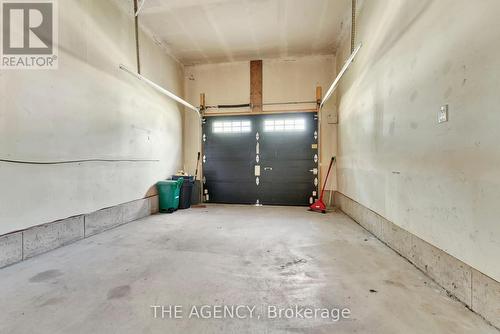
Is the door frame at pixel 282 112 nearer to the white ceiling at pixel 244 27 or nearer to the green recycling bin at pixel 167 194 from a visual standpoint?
the white ceiling at pixel 244 27

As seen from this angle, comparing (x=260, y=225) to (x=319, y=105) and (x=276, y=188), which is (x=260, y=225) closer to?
(x=276, y=188)

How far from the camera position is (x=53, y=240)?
2895 millimetres

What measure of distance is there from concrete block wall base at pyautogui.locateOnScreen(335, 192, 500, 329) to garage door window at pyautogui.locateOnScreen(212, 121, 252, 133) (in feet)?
13.6

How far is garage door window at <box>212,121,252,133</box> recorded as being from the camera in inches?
257

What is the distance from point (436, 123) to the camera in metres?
2.06

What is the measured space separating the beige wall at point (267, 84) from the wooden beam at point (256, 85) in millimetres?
110

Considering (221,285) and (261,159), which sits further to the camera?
(261,159)

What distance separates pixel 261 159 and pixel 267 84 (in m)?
2.02

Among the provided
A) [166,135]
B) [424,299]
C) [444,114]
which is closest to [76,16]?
[166,135]

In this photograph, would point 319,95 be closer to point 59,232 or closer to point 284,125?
point 284,125

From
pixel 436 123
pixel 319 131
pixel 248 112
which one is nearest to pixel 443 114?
pixel 436 123

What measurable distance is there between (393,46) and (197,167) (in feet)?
17.2

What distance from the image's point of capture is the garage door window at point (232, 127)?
654 centimetres

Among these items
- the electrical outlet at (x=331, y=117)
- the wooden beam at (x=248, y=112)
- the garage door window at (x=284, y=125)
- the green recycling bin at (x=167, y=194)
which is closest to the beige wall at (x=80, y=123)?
the green recycling bin at (x=167, y=194)
